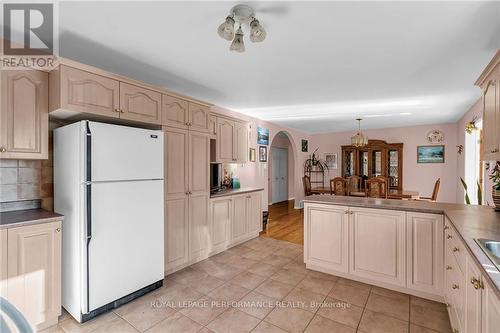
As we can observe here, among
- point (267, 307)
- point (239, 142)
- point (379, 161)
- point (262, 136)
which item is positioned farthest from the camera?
point (379, 161)

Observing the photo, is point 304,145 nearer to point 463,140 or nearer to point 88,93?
point 463,140

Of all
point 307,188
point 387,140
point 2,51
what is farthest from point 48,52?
point 387,140

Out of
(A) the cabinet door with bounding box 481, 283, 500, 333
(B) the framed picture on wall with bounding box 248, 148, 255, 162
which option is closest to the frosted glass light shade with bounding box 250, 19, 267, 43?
(A) the cabinet door with bounding box 481, 283, 500, 333

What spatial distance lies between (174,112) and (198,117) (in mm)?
383

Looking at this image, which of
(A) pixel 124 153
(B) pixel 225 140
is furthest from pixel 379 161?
(A) pixel 124 153

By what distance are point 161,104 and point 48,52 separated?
104 centimetres

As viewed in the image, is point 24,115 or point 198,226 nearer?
point 24,115

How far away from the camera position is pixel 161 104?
106 inches

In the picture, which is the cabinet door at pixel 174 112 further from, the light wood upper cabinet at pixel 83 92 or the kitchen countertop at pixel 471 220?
the kitchen countertop at pixel 471 220

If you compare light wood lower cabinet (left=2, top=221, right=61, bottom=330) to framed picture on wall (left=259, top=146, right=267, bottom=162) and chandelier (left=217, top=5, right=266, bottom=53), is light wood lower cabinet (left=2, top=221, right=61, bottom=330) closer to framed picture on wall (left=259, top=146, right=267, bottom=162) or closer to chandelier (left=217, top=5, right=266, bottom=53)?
chandelier (left=217, top=5, right=266, bottom=53)

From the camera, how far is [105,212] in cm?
208

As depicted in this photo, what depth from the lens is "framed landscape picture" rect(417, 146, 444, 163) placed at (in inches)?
243

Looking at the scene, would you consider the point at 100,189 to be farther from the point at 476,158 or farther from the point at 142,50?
the point at 476,158

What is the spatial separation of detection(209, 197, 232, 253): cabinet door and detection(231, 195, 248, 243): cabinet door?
0.11 meters
